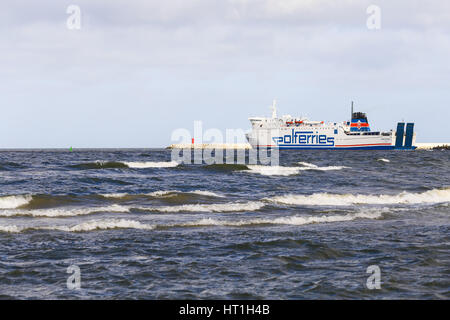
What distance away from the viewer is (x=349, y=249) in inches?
420

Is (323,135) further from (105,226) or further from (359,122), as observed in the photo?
(105,226)

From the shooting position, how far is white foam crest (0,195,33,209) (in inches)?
746

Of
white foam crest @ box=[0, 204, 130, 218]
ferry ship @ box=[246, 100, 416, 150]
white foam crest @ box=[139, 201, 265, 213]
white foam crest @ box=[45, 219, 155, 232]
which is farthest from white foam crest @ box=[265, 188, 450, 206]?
ferry ship @ box=[246, 100, 416, 150]

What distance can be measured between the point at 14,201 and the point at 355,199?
15371 millimetres

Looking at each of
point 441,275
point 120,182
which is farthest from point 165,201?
point 441,275

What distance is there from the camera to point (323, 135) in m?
120

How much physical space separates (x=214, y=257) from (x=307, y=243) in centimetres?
260

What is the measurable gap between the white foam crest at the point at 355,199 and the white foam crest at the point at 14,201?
10.6 m

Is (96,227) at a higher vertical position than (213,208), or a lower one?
higher

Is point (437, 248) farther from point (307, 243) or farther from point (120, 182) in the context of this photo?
point (120, 182)

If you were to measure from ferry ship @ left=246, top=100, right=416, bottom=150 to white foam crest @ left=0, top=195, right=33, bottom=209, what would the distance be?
104249 mm

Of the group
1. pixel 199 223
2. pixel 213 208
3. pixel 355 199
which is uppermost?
pixel 199 223
